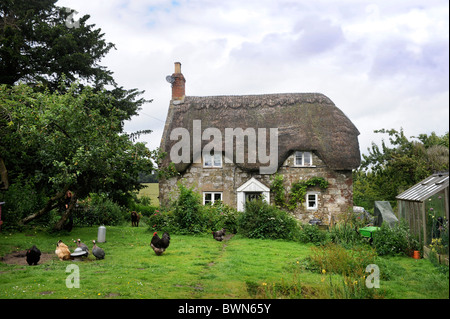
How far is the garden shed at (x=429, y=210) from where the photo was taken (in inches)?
412

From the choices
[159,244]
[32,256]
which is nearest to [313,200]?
[159,244]

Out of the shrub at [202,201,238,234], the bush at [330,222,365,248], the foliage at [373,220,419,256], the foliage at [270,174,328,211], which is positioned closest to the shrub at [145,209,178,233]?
the shrub at [202,201,238,234]

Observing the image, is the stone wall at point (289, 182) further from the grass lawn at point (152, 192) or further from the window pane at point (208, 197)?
the grass lawn at point (152, 192)

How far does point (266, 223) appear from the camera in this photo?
16109 millimetres

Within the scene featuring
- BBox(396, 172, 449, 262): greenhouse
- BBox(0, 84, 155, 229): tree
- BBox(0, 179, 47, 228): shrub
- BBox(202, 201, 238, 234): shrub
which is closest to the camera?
BBox(396, 172, 449, 262): greenhouse

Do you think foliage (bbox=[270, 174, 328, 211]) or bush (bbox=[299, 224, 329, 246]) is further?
foliage (bbox=[270, 174, 328, 211])

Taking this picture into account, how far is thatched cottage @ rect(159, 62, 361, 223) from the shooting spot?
21.4 m

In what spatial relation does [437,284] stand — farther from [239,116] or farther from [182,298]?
[239,116]

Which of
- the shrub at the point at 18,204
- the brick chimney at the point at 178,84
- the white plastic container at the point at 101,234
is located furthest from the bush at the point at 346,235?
the brick chimney at the point at 178,84

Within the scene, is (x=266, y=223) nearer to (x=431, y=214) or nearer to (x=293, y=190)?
(x=293, y=190)

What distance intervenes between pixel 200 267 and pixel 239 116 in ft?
48.7

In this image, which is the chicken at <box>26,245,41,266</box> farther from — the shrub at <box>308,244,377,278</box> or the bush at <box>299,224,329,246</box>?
the bush at <box>299,224,329,246</box>

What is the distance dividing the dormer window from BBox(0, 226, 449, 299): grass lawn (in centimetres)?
879

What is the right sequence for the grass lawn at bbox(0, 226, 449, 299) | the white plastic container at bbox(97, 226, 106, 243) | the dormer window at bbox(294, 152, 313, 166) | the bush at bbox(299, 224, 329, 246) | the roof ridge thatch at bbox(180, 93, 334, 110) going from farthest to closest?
the roof ridge thatch at bbox(180, 93, 334, 110) < the dormer window at bbox(294, 152, 313, 166) < the bush at bbox(299, 224, 329, 246) < the white plastic container at bbox(97, 226, 106, 243) < the grass lawn at bbox(0, 226, 449, 299)
